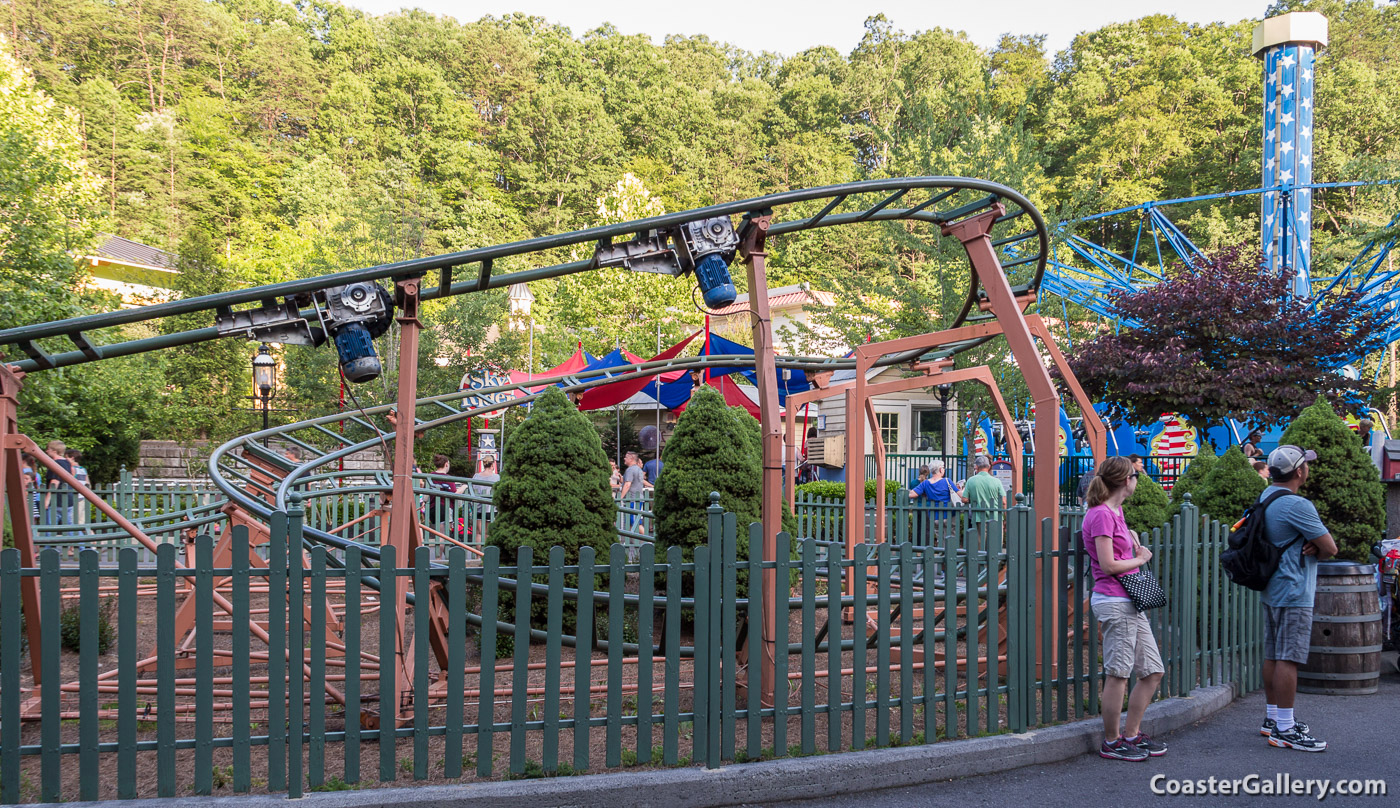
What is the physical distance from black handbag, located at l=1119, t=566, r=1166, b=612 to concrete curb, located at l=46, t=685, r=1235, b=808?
2.71ft

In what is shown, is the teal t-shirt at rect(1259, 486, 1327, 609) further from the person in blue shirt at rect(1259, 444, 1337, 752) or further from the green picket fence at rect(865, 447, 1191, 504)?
the green picket fence at rect(865, 447, 1191, 504)

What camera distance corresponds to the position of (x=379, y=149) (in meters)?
47.6

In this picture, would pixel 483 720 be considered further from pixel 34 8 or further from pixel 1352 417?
pixel 34 8

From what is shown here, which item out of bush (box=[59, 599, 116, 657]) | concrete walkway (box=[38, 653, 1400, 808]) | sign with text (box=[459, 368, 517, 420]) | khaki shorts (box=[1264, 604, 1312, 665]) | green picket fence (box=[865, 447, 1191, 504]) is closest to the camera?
concrete walkway (box=[38, 653, 1400, 808])

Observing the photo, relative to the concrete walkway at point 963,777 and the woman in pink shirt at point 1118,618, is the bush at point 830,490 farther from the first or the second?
the woman in pink shirt at point 1118,618

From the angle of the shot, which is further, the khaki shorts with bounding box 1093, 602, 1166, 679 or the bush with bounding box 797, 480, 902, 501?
the bush with bounding box 797, 480, 902, 501

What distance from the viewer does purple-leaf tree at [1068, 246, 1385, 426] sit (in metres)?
16.0

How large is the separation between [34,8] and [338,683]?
48336 millimetres

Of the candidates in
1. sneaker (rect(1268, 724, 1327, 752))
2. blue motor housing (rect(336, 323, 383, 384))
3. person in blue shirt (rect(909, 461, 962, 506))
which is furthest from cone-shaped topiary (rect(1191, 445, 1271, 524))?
blue motor housing (rect(336, 323, 383, 384))

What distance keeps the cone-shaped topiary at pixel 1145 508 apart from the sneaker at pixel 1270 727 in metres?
2.74

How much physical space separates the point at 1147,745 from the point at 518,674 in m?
3.30

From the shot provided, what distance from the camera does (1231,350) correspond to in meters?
16.7

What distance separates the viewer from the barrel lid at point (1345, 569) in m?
6.42

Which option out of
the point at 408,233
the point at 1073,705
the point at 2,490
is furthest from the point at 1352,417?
the point at 408,233
